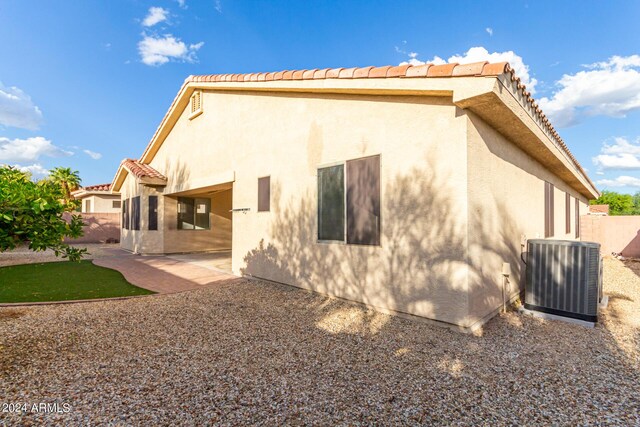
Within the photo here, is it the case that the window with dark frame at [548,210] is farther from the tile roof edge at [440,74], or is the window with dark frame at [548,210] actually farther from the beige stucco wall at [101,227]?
the beige stucco wall at [101,227]

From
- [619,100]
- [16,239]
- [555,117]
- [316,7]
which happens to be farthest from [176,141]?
[555,117]

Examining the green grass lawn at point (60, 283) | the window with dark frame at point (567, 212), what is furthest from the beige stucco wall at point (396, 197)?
the green grass lawn at point (60, 283)

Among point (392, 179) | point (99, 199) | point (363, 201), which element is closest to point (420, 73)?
point (392, 179)

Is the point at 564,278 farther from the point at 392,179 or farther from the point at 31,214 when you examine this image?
the point at 31,214

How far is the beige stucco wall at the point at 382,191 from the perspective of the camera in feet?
16.8

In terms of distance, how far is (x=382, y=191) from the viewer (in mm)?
5977

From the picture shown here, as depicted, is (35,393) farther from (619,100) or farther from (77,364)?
(619,100)

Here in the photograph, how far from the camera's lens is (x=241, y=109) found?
999 centimetres

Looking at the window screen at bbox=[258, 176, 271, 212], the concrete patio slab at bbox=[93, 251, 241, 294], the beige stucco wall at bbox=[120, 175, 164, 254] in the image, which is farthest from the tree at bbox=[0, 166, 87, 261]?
the beige stucco wall at bbox=[120, 175, 164, 254]

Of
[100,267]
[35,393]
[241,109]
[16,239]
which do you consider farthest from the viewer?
[100,267]

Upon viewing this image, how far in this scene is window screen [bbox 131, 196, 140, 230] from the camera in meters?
16.1

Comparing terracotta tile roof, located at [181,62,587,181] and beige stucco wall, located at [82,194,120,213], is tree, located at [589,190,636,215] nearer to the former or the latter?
terracotta tile roof, located at [181,62,587,181]

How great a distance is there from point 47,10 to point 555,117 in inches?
2138

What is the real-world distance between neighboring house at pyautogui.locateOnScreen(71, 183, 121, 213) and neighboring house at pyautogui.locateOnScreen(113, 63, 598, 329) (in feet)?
66.4
